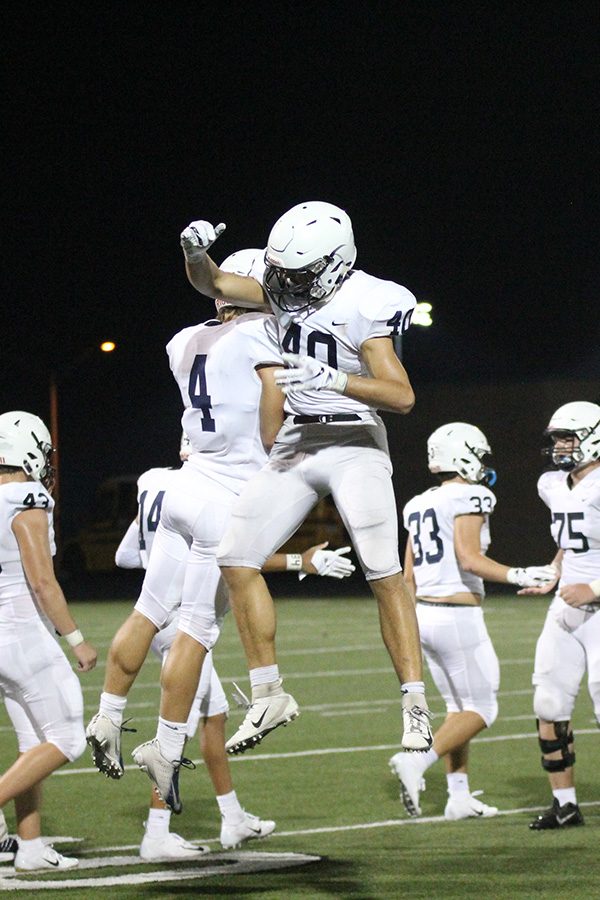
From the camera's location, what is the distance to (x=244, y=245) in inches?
1631

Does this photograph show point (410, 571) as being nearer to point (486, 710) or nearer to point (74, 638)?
point (486, 710)

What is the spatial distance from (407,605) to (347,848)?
6.71 ft

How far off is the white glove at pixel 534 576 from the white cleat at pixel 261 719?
5.21 feet

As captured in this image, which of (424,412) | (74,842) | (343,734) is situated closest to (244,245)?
(424,412)

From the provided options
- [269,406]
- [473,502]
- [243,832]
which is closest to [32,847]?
[243,832]

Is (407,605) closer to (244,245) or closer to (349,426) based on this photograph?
(349,426)

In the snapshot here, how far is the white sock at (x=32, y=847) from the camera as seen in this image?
23.3 ft

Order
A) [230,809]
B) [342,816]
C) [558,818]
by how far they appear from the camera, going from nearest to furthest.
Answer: [230,809]
[558,818]
[342,816]

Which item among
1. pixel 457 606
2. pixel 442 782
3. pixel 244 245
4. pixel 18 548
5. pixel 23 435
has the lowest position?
pixel 442 782

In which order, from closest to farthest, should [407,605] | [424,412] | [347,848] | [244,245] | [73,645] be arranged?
1. [407,605]
2. [73,645]
3. [347,848]
4. [424,412]
5. [244,245]

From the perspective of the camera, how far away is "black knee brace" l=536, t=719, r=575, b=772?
8.11 meters

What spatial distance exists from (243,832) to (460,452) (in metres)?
2.52

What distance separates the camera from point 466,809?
8414mm

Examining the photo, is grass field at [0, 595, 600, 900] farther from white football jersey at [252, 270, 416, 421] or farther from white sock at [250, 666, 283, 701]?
white football jersey at [252, 270, 416, 421]
